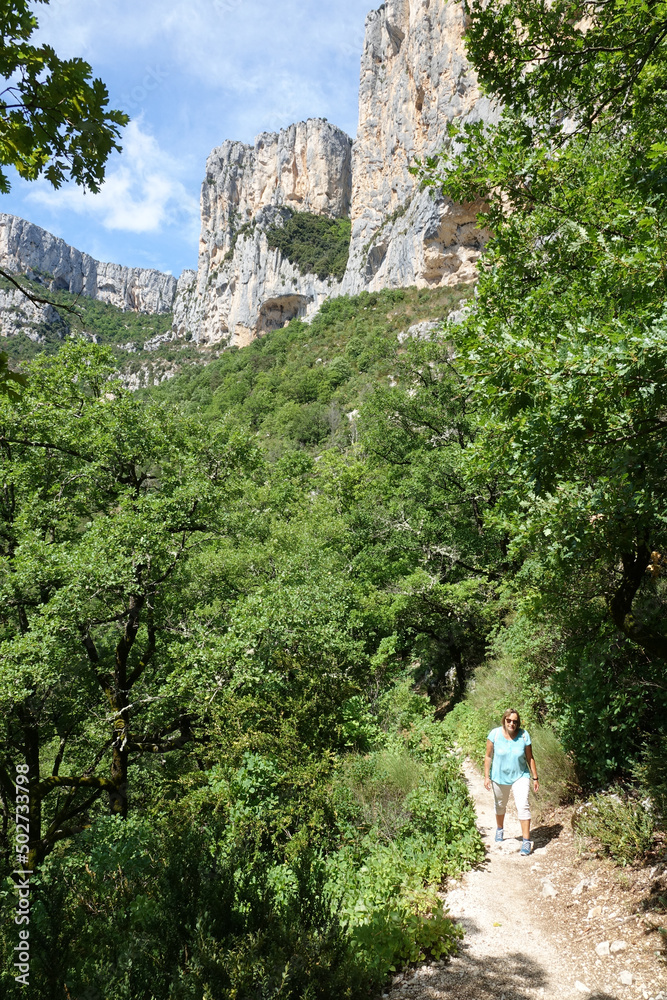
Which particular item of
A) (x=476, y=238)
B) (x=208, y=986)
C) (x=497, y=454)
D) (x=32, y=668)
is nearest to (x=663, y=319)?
(x=497, y=454)

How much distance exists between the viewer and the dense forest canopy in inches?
119

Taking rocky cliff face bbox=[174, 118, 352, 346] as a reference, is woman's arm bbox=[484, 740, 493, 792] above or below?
below

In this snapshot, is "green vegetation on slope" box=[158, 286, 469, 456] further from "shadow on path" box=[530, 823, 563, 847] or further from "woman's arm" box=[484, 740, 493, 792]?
"shadow on path" box=[530, 823, 563, 847]

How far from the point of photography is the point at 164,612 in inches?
316

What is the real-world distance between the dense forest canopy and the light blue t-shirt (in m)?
0.65

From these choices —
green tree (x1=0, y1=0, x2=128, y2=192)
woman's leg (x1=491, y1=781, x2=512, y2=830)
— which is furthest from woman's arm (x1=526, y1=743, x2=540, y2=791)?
green tree (x1=0, y1=0, x2=128, y2=192)

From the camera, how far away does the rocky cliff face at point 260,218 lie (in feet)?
269

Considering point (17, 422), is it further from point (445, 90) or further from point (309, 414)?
point (445, 90)

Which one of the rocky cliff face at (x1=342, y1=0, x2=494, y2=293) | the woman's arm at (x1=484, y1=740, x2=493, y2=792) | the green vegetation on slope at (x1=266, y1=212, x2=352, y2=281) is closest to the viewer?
the woman's arm at (x1=484, y1=740, x2=493, y2=792)

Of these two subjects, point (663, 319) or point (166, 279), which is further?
point (166, 279)

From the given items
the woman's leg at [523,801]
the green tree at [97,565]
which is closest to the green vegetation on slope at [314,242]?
the green tree at [97,565]

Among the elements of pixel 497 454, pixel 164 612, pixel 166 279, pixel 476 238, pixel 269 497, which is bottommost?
pixel 164 612

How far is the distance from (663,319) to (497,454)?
1480 mm

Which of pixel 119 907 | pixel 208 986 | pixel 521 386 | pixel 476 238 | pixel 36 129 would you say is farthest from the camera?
pixel 476 238
